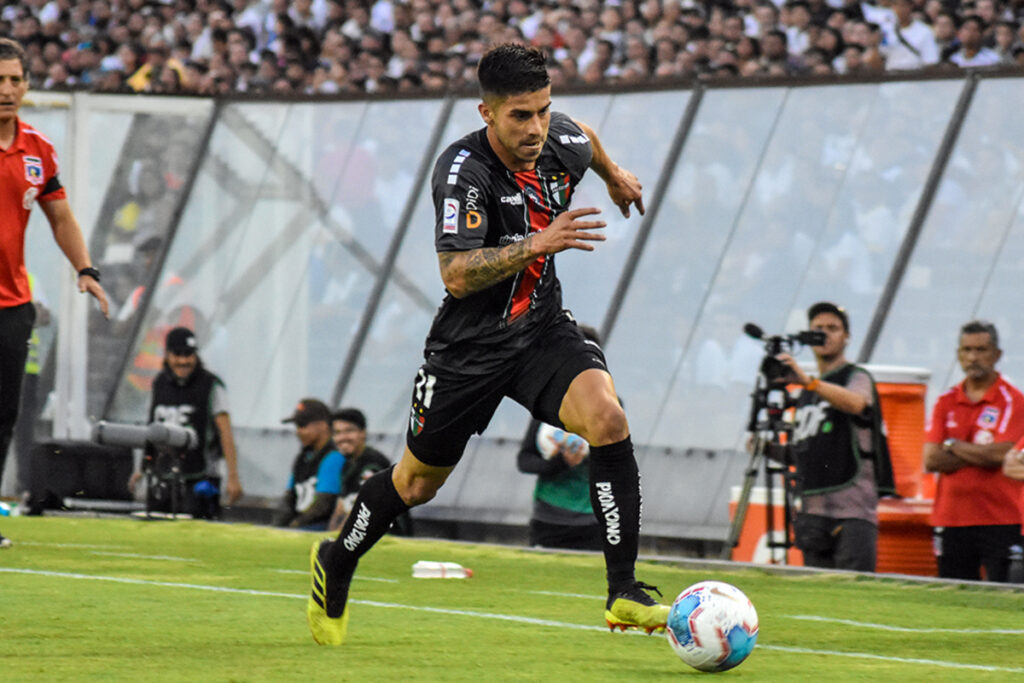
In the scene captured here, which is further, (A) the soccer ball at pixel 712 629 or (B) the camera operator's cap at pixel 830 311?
(B) the camera operator's cap at pixel 830 311

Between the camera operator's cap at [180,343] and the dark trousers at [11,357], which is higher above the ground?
the camera operator's cap at [180,343]

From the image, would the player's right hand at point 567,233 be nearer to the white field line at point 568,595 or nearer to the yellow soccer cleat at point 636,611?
the yellow soccer cleat at point 636,611

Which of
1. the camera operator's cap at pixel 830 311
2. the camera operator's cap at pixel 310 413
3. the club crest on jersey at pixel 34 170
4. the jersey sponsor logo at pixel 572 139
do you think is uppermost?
the camera operator's cap at pixel 830 311

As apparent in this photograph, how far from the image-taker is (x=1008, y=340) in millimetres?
14234

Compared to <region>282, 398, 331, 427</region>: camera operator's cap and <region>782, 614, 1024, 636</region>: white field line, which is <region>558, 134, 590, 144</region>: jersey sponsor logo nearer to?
<region>782, 614, 1024, 636</region>: white field line

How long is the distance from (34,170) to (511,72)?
3.97 meters

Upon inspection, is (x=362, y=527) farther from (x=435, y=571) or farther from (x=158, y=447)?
(x=158, y=447)

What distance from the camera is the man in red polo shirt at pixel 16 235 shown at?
907cm

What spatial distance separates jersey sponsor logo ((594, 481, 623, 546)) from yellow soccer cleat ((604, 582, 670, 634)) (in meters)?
0.18

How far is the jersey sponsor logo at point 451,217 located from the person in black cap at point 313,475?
7458 mm

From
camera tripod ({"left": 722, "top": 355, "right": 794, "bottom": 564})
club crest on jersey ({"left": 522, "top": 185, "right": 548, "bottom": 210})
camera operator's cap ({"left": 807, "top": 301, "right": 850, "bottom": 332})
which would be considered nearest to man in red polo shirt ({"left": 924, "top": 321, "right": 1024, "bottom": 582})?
camera operator's cap ({"left": 807, "top": 301, "right": 850, "bottom": 332})

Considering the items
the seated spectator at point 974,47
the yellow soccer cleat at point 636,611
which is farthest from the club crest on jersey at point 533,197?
the seated spectator at point 974,47

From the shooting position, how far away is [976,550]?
1062cm

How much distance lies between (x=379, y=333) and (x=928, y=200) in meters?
5.99
